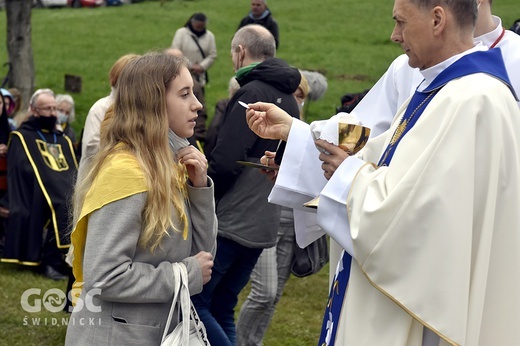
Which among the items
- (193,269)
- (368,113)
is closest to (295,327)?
(368,113)

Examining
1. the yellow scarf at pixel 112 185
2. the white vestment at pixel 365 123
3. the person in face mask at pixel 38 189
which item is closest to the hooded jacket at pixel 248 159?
the white vestment at pixel 365 123

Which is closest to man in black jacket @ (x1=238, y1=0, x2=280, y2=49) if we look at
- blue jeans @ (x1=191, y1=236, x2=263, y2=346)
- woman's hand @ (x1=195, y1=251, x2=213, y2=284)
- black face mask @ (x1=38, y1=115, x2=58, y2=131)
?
black face mask @ (x1=38, y1=115, x2=58, y2=131)

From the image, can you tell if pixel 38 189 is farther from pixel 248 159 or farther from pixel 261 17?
pixel 261 17

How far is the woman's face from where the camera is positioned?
3621mm

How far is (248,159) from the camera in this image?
210 inches

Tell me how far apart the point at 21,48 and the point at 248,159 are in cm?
1022

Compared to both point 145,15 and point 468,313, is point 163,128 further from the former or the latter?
point 145,15

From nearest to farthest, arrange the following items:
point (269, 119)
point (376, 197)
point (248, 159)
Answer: point (376, 197) → point (269, 119) → point (248, 159)

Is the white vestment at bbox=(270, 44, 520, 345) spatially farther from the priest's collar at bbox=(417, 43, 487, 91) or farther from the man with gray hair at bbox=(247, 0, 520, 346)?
the priest's collar at bbox=(417, 43, 487, 91)

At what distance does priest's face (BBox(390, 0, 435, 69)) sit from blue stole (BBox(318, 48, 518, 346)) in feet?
0.29

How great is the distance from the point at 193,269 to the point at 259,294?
230 cm

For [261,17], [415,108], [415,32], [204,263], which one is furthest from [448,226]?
[261,17]

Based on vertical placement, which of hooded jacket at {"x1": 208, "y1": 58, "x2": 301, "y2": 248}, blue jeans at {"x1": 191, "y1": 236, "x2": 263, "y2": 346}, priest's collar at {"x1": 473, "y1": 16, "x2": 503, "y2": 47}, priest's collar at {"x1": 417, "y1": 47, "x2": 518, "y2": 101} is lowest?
blue jeans at {"x1": 191, "y1": 236, "x2": 263, "y2": 346}

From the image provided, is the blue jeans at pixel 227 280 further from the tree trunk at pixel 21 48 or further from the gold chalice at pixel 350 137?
the tree trunk at pixel 21 48
